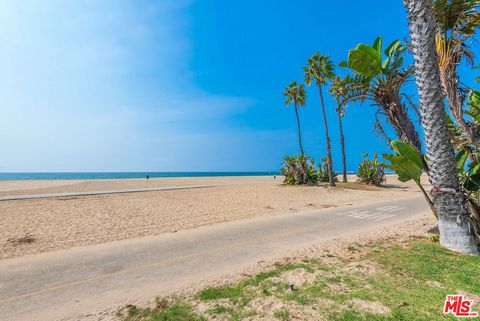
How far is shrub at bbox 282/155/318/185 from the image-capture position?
28.5 metres

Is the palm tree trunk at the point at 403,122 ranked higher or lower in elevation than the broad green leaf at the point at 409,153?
higher

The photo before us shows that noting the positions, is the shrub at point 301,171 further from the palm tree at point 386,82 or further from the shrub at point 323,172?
the palm tree at point 386,82

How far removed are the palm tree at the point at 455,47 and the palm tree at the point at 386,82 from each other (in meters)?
1.01

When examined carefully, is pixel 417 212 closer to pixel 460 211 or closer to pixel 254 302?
pixel 460 211

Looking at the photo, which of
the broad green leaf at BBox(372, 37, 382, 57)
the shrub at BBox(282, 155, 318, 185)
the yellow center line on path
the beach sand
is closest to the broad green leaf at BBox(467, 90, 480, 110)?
the broad green leaf at BBox(372, 37, 382, 57)

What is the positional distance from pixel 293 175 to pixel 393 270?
23.9 meters

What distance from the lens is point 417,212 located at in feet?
43.3

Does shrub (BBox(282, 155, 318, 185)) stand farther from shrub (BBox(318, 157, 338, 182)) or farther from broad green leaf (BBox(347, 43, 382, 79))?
broad green leaf (BBox(347, 43, 382, 79))

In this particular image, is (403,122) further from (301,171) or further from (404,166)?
(301,171)

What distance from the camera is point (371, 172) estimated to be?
31109mm

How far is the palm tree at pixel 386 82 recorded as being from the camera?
6.96 m

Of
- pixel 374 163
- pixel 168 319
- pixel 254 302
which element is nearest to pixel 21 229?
pixel 168 319

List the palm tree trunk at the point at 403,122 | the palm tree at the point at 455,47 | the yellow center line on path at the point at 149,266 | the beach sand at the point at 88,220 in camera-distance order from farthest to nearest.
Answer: the beach sand at the point at 88,220, the palm tree trunk at the point at 403,122, the palm tree at the point at 455,47, the yellow center line on path at the point at 149,266

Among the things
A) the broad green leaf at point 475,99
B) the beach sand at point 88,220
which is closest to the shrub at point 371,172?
the beach sand at point 88,220
